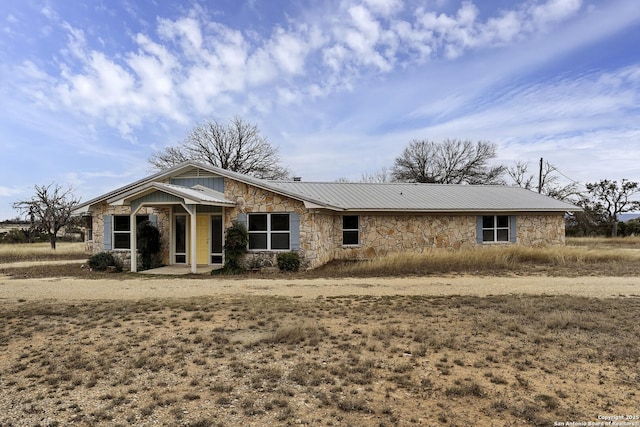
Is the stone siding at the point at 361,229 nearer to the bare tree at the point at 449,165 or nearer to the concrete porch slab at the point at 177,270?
the concrete porch slab at the point at 177,270

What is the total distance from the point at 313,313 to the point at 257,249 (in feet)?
25.5

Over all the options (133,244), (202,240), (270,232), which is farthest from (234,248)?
(133,244)

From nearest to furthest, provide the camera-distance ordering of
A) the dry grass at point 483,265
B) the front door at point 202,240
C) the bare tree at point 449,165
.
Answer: the dry grass at point 483,265 → the front door at point 202,240 → the bare tree at point 449,165

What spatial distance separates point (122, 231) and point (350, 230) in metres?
9.14

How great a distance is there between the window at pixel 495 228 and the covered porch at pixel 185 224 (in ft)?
38.0

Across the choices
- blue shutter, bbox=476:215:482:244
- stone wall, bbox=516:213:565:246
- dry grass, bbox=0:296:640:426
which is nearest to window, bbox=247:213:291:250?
dry grass, bbox=0:296:640:426

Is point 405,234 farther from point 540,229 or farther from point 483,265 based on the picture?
point 540,229

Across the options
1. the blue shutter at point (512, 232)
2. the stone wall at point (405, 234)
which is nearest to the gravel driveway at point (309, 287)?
the stone wall at point (405, 234)

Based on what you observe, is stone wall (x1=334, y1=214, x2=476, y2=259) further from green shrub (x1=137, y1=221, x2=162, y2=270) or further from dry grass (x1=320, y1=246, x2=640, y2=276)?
green shrub (x1=137, y1=221, x2=162, y2=270)

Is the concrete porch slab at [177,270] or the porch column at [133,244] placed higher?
the porch column at [133,244]

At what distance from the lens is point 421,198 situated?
20.2 metres

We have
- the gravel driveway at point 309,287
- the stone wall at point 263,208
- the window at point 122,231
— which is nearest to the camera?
the gravel driveway at point 309,287

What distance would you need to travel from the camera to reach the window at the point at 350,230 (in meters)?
18.6

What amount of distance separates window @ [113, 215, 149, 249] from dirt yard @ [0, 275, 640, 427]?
23.4 ft
